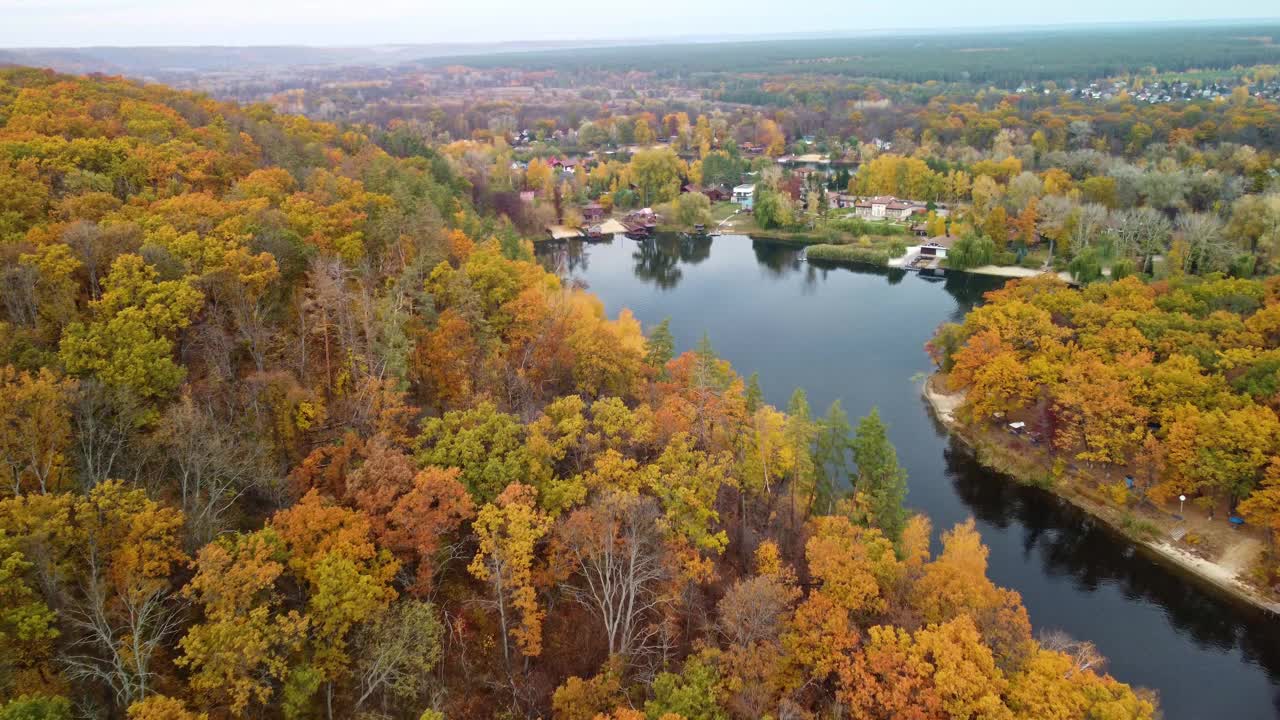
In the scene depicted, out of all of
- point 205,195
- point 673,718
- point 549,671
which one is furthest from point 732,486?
point 205,195

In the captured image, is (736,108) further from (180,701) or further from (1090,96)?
(180,701)

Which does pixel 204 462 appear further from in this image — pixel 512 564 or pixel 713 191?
pixel 713 191

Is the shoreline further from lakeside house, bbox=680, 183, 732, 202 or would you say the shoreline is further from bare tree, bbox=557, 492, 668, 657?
lakeside house, bbox=680, 183, 732, 202

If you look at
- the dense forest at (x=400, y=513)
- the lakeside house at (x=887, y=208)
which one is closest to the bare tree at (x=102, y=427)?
the dense forest at (x=400, y=513)

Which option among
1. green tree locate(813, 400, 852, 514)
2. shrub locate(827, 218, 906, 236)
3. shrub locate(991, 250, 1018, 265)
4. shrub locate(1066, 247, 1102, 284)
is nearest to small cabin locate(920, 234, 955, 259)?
shrub locate(991, 250, 1018, 265)

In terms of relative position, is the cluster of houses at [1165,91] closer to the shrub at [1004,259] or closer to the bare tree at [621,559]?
the shrub at [1004,259]
